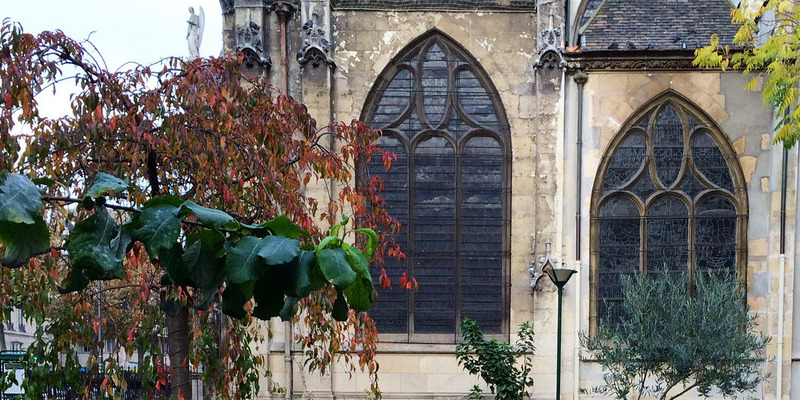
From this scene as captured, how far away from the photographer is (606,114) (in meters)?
13.9

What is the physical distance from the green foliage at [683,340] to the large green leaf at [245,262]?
35.9 ft

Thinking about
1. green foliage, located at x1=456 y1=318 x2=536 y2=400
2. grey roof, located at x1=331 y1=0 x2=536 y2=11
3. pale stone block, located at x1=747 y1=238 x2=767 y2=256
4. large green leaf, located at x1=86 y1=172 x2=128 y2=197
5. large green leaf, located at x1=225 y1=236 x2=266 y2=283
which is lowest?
green foliage, located at x1=456 y1=318 x2=536 y2=400

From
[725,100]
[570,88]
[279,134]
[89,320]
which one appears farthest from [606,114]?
[89,320]

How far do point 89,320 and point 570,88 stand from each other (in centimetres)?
960

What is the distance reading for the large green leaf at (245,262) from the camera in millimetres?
1421

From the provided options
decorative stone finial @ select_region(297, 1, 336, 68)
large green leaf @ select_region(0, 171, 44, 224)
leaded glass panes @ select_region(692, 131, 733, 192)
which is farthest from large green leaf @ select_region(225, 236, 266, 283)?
leaded glass panes @ select_region(692, 131, 733, 192)

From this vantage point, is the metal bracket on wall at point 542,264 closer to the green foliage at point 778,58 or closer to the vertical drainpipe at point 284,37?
the green foliage at point 778,58

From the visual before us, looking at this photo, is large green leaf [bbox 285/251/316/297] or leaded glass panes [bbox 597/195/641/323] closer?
large green leaf [bbox 285/251/316/297]

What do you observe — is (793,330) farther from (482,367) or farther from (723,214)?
(482,367)

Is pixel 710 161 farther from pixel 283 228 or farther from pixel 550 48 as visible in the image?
pixel 283 228

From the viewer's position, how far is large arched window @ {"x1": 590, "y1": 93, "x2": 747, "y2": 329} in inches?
550

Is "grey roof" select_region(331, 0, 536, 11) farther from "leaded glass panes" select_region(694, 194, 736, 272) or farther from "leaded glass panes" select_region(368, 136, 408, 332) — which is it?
"leaded glass panes" select_region(694, 194, 736, 272)

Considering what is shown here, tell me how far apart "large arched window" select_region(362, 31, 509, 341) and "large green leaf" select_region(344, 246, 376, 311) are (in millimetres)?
12594

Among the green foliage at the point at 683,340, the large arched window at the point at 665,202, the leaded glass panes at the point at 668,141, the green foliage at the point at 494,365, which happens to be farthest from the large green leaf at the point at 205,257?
the leaded glass panes at the point at 668,141
